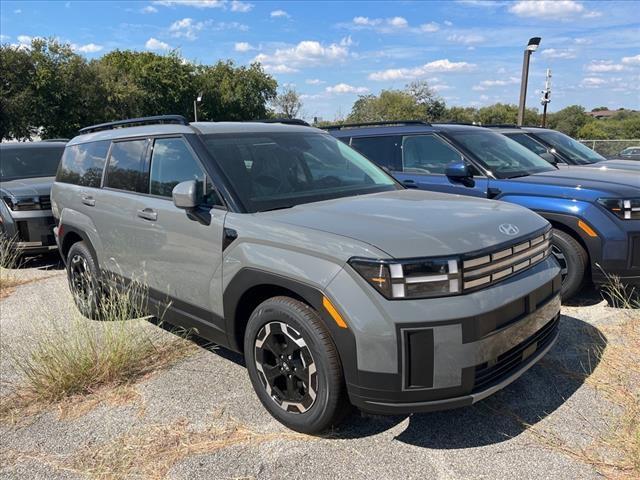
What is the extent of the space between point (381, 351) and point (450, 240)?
0.69 metres

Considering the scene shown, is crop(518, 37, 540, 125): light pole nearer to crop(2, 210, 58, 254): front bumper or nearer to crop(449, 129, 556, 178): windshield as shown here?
crop(449, 129, 556, 178): windshield

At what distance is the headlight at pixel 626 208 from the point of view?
15.3 feet

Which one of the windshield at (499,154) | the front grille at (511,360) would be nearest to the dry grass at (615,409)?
the front grille at (511,360)

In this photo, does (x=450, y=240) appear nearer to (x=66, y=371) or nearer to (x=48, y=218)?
(x=66, y=371)

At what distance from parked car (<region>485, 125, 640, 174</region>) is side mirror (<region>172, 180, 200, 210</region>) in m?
5.85

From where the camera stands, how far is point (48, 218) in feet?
25.0

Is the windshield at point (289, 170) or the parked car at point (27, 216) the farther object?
the parked car at point (27, 216)

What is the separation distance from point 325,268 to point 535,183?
345cm

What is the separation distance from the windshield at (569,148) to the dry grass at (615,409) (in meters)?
4.60

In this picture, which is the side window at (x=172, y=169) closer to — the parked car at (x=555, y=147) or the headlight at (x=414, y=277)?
the headlight at (x=414, y=277)

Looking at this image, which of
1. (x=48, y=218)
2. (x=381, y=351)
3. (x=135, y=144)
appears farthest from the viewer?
(x=48, y=218)

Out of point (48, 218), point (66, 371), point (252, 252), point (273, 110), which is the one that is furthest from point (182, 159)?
point (273, 110)

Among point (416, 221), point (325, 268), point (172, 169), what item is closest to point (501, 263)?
point (416, 221)

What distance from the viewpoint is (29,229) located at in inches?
297
